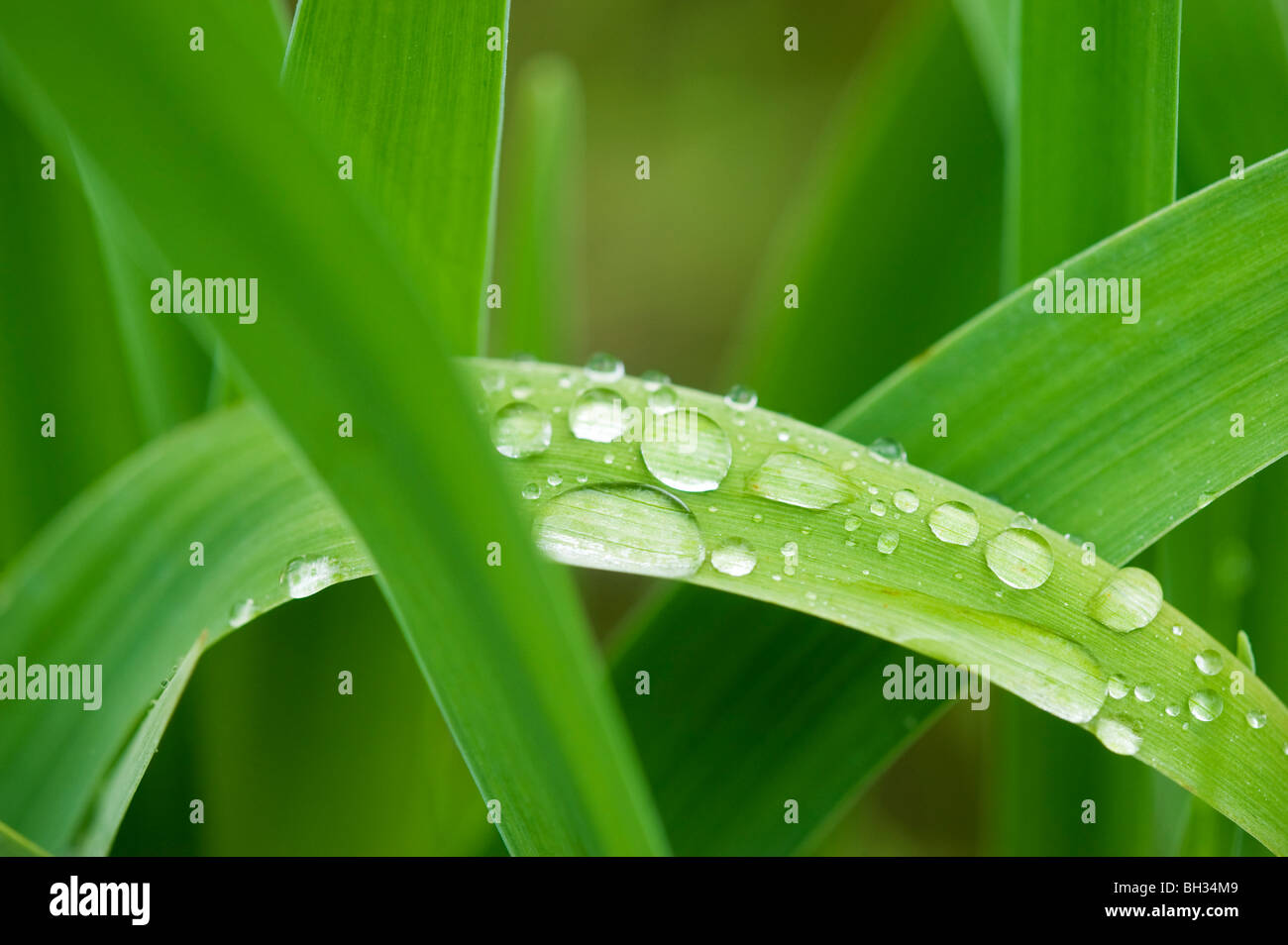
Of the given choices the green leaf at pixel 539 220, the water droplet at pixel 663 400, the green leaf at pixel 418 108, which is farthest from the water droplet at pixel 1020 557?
the green leaf at pixel 539 220

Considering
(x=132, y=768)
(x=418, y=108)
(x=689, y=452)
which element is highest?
(x=418, y=108)

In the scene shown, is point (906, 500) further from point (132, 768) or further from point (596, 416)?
point (132, 768)

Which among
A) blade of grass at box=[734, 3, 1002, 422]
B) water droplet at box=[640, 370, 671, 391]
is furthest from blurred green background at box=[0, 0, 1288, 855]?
water droplet at box=[640, 370, 671, 391]

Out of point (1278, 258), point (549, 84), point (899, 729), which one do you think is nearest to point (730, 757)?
point (899, 729)

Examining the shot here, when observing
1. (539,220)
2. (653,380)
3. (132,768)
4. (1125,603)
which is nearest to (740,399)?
(653,380)

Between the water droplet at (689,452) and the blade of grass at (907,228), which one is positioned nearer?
the water droplet at (689,452)

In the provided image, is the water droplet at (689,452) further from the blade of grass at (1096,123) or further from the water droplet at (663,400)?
the blade of grass at (1096,123)

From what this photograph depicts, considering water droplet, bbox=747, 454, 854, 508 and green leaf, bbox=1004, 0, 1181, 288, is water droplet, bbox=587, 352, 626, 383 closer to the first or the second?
water droplet, bbox=747, 454, 854, 508

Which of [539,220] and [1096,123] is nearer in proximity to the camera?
[1096,123]
